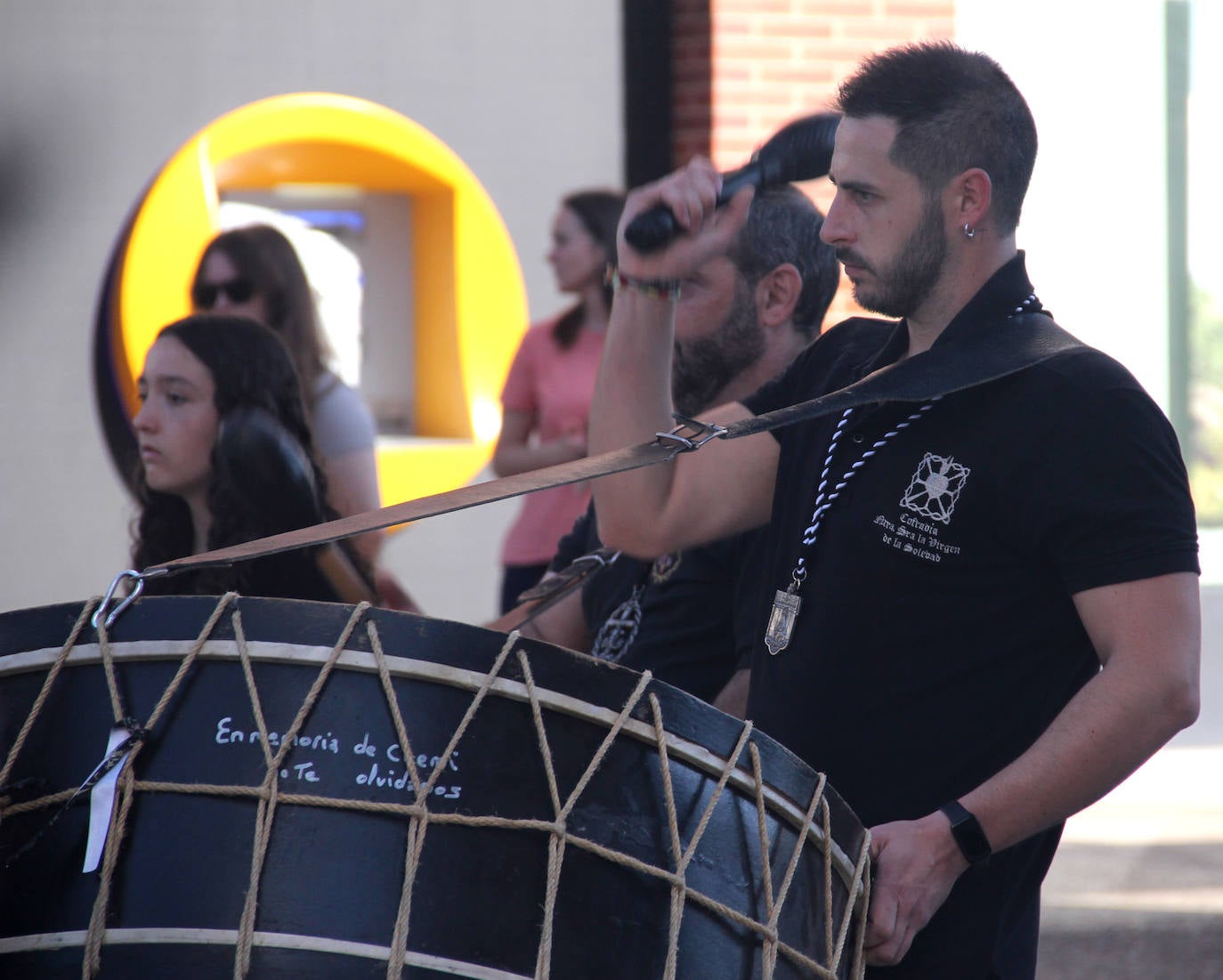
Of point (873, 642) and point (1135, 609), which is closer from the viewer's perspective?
point (1135, 609)

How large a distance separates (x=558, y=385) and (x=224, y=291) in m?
1.17

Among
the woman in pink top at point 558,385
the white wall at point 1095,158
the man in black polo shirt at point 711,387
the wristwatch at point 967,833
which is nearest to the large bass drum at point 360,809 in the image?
the wristwatch at point 967,833

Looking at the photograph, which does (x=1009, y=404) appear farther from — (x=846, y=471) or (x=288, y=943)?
(x=288, y=943)

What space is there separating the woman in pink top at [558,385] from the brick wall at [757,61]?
1150 mm

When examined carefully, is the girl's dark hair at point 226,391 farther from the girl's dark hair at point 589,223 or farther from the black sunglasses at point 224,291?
the girl's dark hair at point 589,223

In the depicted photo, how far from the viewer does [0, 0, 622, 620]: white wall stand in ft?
17.9

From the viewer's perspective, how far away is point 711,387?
109 inches

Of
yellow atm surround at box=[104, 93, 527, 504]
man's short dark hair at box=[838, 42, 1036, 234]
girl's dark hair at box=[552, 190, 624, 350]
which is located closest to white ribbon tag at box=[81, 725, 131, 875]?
man's short dark hair at box=[838, 42, 1036, 234]

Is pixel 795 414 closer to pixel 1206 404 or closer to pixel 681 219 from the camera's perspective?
pixel 681 219

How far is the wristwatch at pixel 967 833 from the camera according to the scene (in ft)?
5.76

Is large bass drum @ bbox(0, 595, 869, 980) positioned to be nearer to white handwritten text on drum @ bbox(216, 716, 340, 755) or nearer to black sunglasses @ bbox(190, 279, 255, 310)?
white handwritten text on drum @ bbox(216, 716, 340, 755)

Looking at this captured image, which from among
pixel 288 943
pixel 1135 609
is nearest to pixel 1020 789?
pixel 1135 609

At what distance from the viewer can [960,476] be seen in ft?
6.15

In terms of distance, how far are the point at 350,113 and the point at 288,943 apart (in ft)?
15.6
